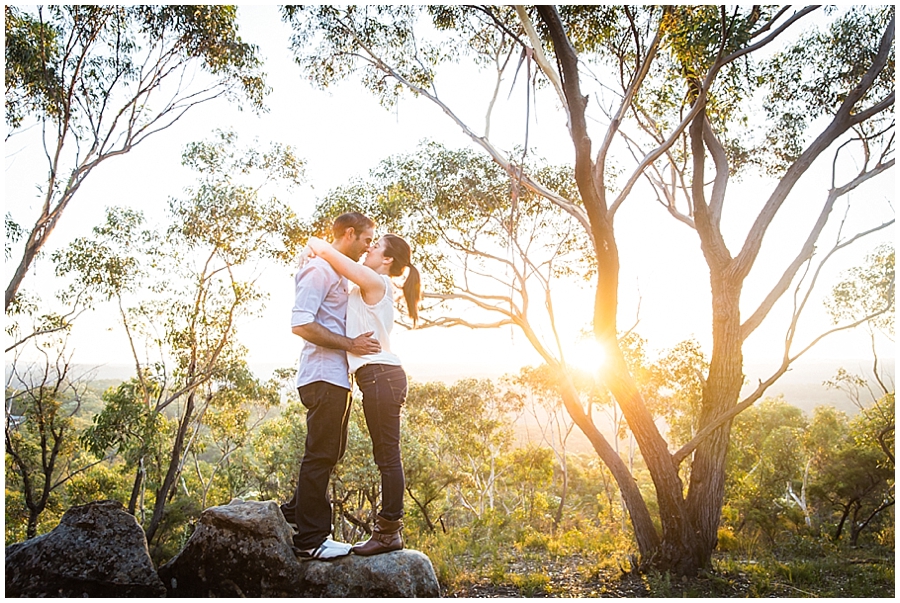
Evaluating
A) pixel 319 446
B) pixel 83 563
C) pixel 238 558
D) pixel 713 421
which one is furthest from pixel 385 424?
pixel 713 421

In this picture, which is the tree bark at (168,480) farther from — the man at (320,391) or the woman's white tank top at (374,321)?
Result: the woman's white tank top at (374,321)

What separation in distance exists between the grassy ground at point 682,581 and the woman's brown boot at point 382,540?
1869 mm

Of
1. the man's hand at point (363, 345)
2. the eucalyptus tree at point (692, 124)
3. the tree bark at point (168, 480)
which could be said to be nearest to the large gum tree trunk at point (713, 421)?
the eucalyptus tree at point (692, 124)

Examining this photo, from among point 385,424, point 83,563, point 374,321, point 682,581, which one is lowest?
point 682,581

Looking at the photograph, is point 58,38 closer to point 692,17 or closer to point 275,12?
point 275,12

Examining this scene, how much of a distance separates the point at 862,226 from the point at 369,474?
8121 mm

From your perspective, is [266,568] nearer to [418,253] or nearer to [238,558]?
[238,558]

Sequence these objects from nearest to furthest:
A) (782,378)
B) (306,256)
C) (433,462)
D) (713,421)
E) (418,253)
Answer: (306,256) → (713,421) → (418,253) → (782,378) → (433,462)

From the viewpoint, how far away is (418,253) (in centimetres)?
685

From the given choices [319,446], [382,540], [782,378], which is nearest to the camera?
[319,446]

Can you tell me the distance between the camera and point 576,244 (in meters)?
7.44

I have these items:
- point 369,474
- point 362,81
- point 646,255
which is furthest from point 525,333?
point 369,474

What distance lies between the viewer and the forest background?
521 cm

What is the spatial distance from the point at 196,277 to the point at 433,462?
5.44 meters
